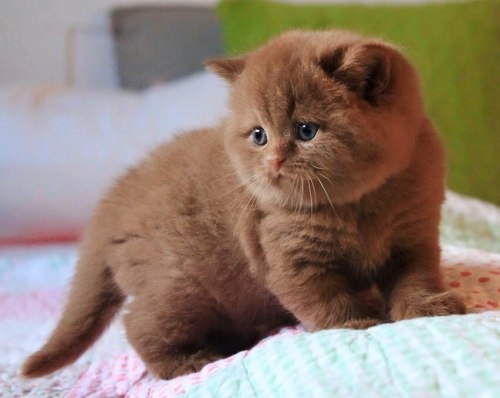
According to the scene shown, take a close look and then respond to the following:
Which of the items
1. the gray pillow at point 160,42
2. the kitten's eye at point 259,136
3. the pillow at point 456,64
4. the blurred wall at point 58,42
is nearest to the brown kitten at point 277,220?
the kitten's eye at point 259,136

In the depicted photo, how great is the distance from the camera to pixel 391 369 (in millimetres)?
703

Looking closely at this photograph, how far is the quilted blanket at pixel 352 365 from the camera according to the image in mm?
676

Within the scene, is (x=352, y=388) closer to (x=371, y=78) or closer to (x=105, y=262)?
(x=371, y=78)

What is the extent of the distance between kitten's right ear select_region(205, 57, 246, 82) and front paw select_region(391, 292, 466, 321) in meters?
0.46

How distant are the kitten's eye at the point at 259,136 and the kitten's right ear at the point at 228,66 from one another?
12 centimetres

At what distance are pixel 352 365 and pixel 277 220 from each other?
32cm

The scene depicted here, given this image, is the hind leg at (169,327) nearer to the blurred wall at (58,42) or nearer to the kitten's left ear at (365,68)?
the kitten's left ear at (365,68)

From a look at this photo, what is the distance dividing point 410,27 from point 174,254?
4.28 feet

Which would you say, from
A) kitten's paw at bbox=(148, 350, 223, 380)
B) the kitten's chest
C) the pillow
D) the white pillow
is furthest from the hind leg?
the pillow

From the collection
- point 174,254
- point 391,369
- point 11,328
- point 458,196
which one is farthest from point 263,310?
point 458,196

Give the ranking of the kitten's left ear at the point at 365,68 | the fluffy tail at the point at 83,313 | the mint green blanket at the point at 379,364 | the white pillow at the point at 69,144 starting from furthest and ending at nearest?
the white pillow at the point at 69,144, the fluffy tail at the point at 83,313, the kitten's left ear at the point at 365,68, the mint green blanket at the point at 379,364

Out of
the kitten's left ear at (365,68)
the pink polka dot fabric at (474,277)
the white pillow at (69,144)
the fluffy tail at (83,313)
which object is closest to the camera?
the kitten's left ear at (365,68)

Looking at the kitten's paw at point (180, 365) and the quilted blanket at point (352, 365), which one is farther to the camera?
the kitten's paw at point (180, 365)

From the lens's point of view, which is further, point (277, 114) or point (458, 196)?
point (458, 196)
